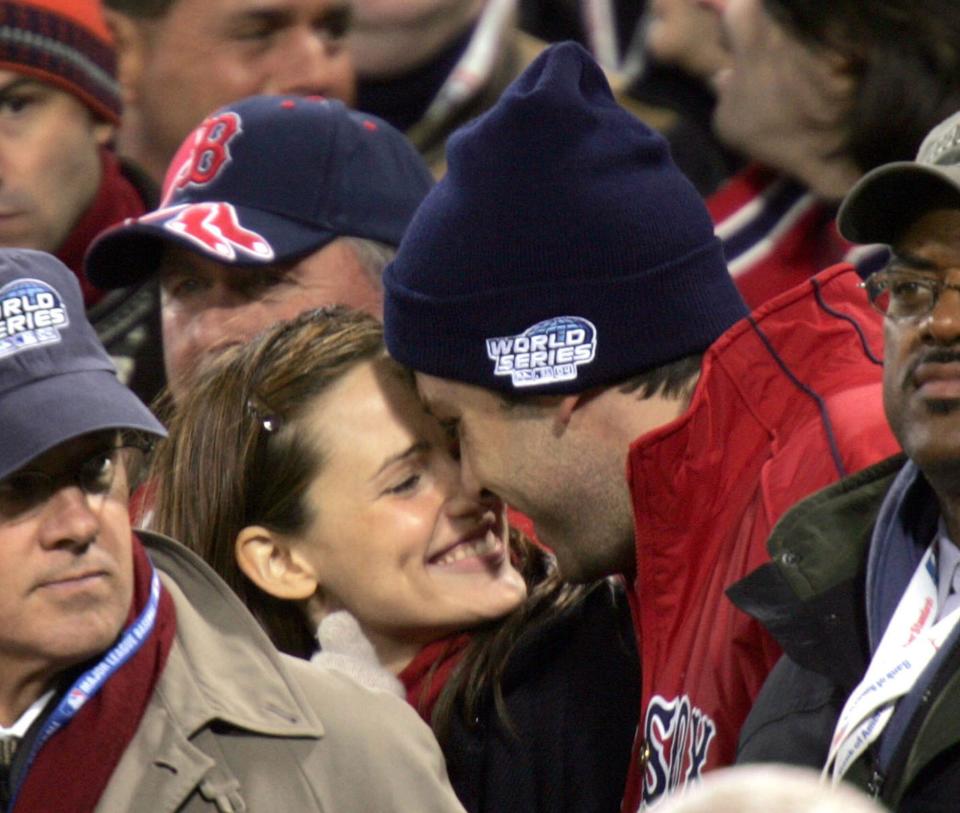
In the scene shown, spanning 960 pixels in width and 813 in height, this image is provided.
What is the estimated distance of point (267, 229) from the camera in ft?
11.7

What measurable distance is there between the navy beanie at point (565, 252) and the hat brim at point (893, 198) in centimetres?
38

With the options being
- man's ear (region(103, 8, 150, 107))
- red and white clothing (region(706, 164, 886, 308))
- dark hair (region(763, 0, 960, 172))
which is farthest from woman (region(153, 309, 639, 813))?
man's ear (region(103, 8, 150, 107))

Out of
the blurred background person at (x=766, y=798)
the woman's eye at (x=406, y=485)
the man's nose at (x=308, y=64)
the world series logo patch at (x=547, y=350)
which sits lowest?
the woman's eye at (x=406, y=485)

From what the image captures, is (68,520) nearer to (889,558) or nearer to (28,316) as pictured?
(28,316)

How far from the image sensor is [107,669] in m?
2.46

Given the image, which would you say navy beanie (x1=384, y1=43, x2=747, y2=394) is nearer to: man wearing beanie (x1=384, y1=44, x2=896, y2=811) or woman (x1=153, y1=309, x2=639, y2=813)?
man wearing beanie (x1=384, y1=44, x2=896, y2=811)

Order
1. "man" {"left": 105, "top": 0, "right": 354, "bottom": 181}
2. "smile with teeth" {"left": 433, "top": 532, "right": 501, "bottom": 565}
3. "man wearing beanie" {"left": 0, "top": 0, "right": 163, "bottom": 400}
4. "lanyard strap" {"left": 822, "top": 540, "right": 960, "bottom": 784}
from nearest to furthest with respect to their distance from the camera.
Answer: "lanyard strap" {"left": 822, "top": 540, "right": 960, "bottom": 784}, "smile with teeth" {"left": 433, "top": 532, "right": 501, "bottom": 565}, "man wearing beanie" {"left": 0, "top": 0, "right": 163, "bottom": 400}, "man" {"left": 105, "top": 0, "right": 354, "bottom": 181}

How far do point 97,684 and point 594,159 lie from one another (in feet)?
3.16

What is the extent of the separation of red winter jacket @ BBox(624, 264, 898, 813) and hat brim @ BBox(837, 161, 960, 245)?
0.27 m

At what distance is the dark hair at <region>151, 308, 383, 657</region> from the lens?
3094 millimetres

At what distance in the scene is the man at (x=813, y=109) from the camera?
3436 millimetres

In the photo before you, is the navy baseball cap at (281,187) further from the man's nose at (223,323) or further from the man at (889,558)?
the man at (889,558)

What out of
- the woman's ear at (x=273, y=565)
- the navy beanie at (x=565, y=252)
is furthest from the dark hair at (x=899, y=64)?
the woman's ear at (x=273, y=565)

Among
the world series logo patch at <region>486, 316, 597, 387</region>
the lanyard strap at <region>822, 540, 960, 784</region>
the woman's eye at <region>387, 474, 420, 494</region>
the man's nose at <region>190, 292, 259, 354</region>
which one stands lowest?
the man's nose at <region>190, 292, 259, 354</region>
